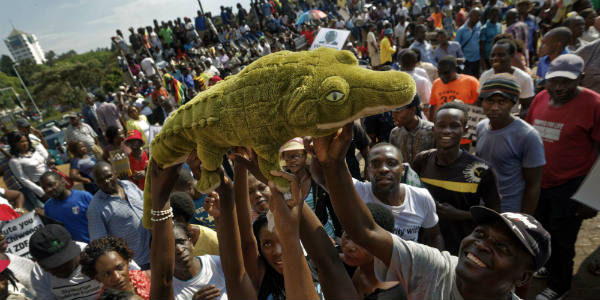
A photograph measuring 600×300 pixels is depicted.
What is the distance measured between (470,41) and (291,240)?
728 cm

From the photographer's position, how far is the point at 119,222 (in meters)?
3.17

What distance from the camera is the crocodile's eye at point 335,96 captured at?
4.13 feet

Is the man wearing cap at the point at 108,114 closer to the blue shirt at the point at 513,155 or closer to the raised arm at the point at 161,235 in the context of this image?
the raised arm at the point at 161,235

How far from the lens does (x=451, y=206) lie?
2594 mm

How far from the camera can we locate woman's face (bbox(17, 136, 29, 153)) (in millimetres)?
4910

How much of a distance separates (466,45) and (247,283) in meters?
7.24

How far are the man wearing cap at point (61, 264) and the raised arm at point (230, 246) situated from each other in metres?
1.48

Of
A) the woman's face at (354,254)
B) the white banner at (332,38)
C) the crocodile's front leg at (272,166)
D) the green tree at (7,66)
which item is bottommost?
the woman's face at (354,254)

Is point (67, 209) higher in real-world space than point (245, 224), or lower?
lower

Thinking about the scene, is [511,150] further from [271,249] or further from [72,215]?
[72,215]

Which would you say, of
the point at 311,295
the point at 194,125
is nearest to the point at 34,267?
the point at 194,125

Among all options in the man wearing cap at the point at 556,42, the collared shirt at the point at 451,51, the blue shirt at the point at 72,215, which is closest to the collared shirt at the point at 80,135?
the blue shirt at the point at 72,215

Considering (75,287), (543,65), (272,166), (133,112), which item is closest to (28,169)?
(133,112)

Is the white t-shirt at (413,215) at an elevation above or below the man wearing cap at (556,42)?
below
